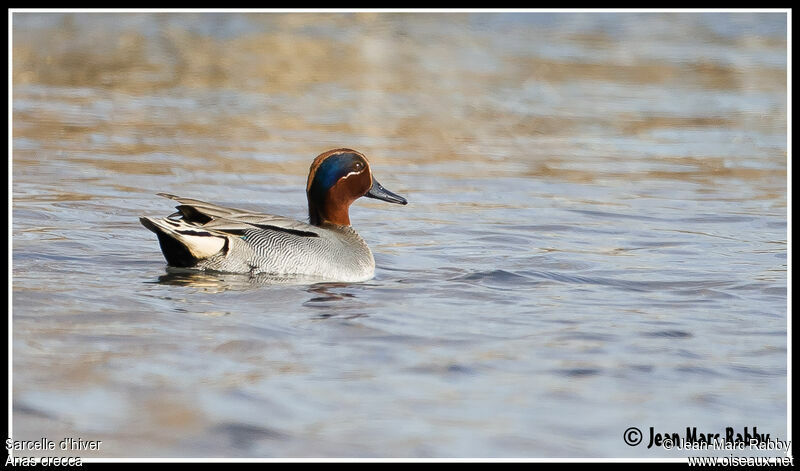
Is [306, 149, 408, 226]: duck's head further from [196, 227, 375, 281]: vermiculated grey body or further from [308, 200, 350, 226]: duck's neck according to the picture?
[196, 227, 375, 281]: vermiculated grey body

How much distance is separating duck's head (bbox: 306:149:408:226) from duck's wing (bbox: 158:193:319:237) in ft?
1.79

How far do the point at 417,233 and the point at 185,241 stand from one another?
2.38 metres

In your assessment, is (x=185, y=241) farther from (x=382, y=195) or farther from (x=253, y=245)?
(x=382, y=195)

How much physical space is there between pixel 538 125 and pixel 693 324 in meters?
7.56

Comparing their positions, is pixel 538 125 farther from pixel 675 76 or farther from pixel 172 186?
pixel 172 186

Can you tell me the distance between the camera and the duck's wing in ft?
26.2

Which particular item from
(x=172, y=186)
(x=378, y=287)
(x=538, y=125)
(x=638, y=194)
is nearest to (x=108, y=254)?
(x=378, y=287)

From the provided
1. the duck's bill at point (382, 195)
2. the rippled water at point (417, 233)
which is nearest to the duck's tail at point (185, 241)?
the rippled water at point (417, 233)

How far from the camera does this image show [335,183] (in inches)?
342

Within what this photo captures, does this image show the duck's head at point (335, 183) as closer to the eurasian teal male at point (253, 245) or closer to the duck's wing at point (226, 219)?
the eurasian teal male at point (253, 245)

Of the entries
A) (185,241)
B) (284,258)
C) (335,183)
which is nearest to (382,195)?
(335,183)

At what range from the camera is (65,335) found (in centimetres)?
641

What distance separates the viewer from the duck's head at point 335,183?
28.3 feet

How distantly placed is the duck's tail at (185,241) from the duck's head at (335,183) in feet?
3.02
